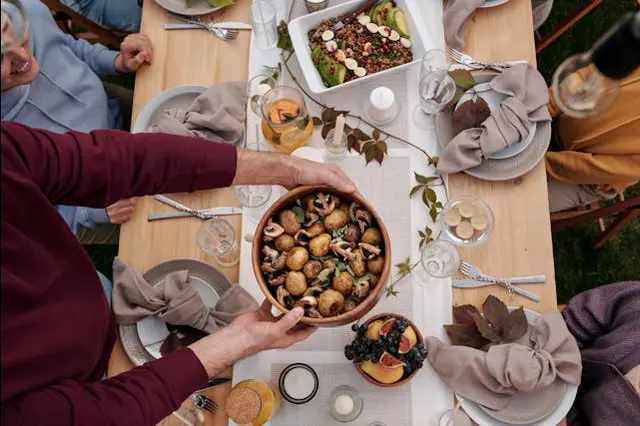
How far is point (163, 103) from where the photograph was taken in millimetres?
1429

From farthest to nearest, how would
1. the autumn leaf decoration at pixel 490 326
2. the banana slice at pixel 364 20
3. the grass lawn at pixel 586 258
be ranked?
the grass lawn at pixel 586 258 → the banana slice at pixel 364 20 → the autumn leaf decoration at pixel 490 326

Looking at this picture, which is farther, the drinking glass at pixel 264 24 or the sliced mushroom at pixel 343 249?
the drinking glass at pixel 264 24

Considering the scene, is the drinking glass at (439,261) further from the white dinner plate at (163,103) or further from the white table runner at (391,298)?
the white dinner plate at (163,103)

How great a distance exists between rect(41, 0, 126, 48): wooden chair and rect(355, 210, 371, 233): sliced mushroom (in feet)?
4.46

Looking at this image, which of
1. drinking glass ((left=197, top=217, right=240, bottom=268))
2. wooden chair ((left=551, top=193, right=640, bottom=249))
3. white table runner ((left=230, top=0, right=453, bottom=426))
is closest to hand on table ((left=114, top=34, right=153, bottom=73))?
white table runner ((left=230, top=0, right=453, bottom=426))

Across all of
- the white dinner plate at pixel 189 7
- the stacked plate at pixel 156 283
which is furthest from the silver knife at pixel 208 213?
the white dinner plate at pixel 189 7

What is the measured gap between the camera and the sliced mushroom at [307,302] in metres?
1.05

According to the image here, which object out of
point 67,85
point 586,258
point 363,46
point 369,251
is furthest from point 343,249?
point 586,258

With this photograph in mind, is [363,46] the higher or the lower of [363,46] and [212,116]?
the higher

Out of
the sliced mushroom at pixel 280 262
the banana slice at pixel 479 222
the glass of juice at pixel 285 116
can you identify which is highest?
the glass of juice at pixel 285 116

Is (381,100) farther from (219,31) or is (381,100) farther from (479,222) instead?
(219,31)

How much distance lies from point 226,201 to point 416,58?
60 cm

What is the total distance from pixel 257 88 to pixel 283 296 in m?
0.61

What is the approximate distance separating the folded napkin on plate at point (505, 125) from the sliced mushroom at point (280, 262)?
0.47m
